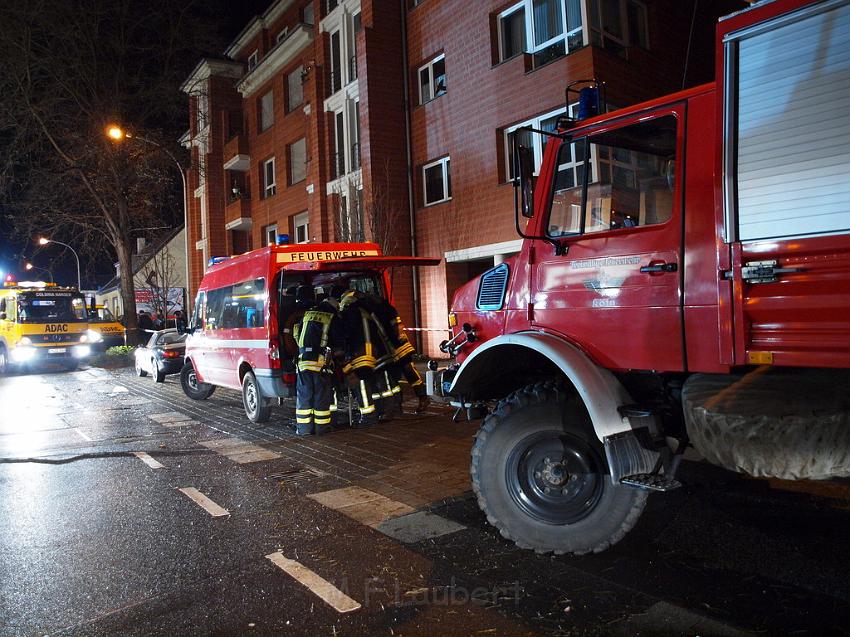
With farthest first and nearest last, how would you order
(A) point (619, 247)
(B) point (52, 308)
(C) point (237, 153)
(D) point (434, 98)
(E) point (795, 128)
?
1. (C) point (237, 153)
2. (B) point (52, 308)
3. (D) point (434, 98)
4. (A) point (619, 247)
5. (E) point (795, 128)

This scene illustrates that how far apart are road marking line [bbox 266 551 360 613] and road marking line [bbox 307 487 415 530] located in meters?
0.80

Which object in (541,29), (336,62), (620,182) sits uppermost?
(336,62)

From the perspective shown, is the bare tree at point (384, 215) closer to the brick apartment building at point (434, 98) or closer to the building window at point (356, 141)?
the brick apartment building at point (434, 98)

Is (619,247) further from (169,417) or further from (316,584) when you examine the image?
(169,417)

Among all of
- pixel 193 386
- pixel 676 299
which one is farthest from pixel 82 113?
pixel 676 299

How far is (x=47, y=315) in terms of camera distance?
19.5 m

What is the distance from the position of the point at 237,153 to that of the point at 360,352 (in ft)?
70.6

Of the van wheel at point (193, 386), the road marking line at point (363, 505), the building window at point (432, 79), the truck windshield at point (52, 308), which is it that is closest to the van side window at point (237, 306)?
the van wheel at point (193, 386)

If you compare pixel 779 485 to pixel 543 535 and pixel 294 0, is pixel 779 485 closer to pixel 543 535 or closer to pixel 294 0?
pixel 543 535

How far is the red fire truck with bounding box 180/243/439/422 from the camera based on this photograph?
8125 mm

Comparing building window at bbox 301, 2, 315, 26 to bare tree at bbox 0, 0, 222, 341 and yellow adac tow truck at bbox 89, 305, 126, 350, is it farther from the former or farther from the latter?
yellow adac tow truck at bbox 89, 305, 126, 350

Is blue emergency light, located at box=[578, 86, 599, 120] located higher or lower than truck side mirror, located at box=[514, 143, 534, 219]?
higher

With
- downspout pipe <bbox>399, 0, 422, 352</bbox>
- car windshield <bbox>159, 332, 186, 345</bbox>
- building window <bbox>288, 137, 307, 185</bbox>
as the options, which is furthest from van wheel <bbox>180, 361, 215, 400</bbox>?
building window <bbox>288, 137, 307, 185</bbox>

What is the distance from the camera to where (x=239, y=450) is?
24.0 feet
